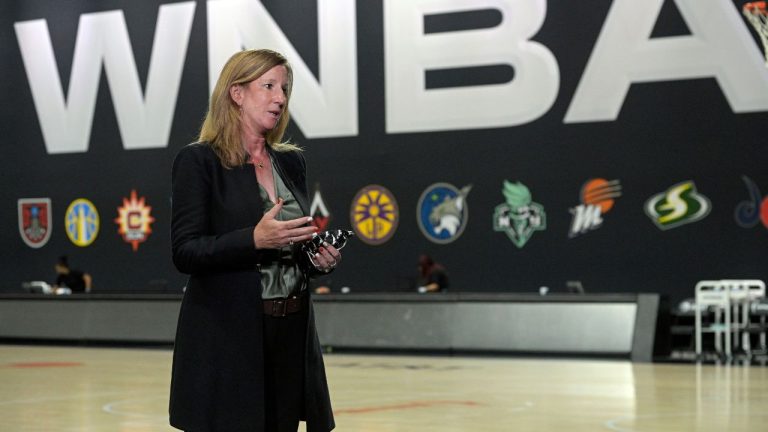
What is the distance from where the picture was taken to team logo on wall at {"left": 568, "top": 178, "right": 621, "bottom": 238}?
21188 mm

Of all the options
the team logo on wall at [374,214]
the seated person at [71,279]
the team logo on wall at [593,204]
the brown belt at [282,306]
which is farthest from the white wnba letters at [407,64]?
the brown belt at [282,306]

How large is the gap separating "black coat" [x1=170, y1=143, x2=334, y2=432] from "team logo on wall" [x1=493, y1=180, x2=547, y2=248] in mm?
18432

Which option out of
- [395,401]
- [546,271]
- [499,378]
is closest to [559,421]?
[395,401]

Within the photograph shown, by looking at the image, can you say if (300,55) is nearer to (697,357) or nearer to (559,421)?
(697,357)

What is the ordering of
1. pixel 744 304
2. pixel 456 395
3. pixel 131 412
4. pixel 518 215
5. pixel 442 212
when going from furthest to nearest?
pixel 442 212 → pixel 518 215 → pixel 744 304 → pixel 456 395 → pixel 131 412

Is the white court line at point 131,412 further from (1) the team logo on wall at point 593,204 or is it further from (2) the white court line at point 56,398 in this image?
(1) the team logo on wall at point 593,204

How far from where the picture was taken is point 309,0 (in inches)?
955

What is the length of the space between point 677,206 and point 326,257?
1785 cm

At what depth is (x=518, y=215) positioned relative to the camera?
72.2ft

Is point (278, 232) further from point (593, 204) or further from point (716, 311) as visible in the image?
point (593, 204)

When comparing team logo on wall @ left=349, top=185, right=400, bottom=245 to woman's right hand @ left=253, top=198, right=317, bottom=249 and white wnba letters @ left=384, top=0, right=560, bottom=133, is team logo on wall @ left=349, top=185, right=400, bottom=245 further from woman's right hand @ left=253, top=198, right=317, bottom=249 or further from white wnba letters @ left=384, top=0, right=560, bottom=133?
woman's right hand @ left=253, top=198, right=317, bottom=249

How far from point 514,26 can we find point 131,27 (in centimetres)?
891

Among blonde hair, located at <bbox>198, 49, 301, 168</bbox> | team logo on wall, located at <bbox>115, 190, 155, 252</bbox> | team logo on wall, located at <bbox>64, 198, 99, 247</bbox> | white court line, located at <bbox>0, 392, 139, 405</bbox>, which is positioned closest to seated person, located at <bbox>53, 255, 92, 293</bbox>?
team logo on wall, located at <bbox>115, 190, 155, 252</bbox>

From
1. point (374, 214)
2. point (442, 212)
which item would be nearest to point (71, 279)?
point (374, 214)
